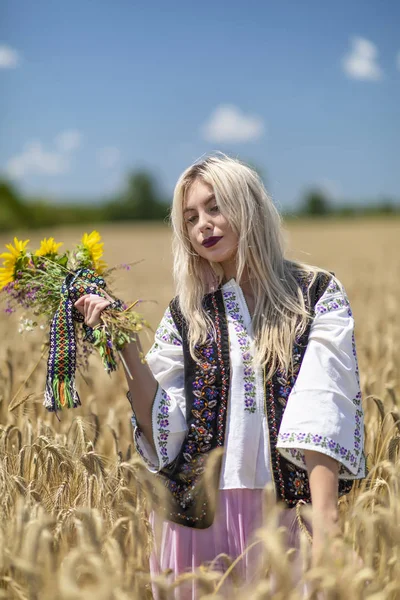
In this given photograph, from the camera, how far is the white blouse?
193 cm

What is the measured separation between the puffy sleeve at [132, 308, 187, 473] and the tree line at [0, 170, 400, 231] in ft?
135

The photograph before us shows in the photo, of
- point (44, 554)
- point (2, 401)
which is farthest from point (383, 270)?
point (44, 554)

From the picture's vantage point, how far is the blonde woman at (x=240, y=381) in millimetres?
1965

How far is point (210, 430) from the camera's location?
6.86ft

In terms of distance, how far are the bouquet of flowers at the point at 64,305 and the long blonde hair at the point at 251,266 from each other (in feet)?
0.72

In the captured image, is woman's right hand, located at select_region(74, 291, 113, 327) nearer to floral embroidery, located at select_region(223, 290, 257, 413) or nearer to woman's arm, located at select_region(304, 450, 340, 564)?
floral embroidery, located at select_region(223, 290, 257, 413)

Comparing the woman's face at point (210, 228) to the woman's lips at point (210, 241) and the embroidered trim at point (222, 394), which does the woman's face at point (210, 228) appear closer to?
the woman's lips at point (210, 241)

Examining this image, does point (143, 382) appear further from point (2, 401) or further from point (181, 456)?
point (2, 401)

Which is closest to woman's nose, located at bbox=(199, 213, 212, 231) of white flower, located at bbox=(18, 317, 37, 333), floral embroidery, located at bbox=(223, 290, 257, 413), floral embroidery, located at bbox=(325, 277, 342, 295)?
floral embroidery, located at bbox=(223, 290, 257, 413)

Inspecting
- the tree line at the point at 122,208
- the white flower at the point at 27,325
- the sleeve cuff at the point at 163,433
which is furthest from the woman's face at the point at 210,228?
the tree line at the point at 122,208

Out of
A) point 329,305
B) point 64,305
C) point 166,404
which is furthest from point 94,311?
point 329,305

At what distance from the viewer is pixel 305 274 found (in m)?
2.27

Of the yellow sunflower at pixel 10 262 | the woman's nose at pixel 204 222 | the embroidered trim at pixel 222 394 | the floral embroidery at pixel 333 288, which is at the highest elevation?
the woman's nose at pixel 204 222

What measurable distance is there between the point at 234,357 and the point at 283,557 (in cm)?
96
